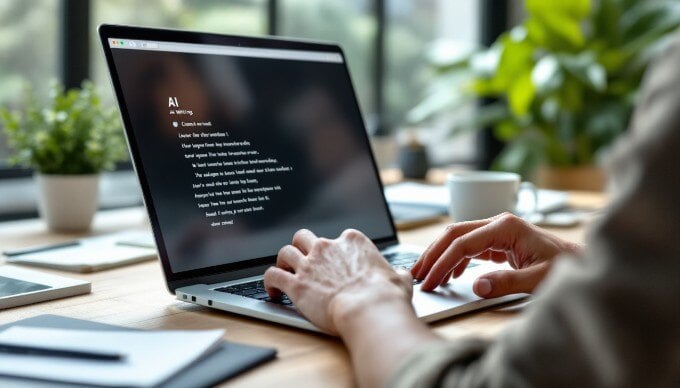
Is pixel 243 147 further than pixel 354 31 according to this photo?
No

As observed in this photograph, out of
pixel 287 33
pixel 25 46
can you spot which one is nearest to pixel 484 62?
pixel 287 33

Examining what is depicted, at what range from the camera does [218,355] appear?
77 cm

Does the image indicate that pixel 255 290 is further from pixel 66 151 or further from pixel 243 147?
pixel 66 151

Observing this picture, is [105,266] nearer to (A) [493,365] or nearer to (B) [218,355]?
(B) [218,355]

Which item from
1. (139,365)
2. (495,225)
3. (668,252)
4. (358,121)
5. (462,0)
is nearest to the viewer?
(668,252)

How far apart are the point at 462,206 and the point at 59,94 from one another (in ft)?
2.55

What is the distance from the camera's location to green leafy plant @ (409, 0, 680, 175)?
316cm

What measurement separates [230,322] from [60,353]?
232 millimetres

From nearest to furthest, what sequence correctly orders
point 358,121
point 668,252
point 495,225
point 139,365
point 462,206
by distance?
point 668,252, point 139,365, point 495,225, point 358,121, point 462,206

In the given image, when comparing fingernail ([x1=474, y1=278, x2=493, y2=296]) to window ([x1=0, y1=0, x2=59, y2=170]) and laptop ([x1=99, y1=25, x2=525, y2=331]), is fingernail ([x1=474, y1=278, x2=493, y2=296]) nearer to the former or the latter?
laptop ([x1=99, y1=25, x2=525, y2=331])

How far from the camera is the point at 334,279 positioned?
0.86 m

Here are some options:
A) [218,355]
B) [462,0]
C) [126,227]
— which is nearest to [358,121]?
[126,227]

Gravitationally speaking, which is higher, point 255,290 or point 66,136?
point 66,136

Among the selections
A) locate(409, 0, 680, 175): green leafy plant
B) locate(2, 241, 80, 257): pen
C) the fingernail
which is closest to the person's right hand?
the fingernail
